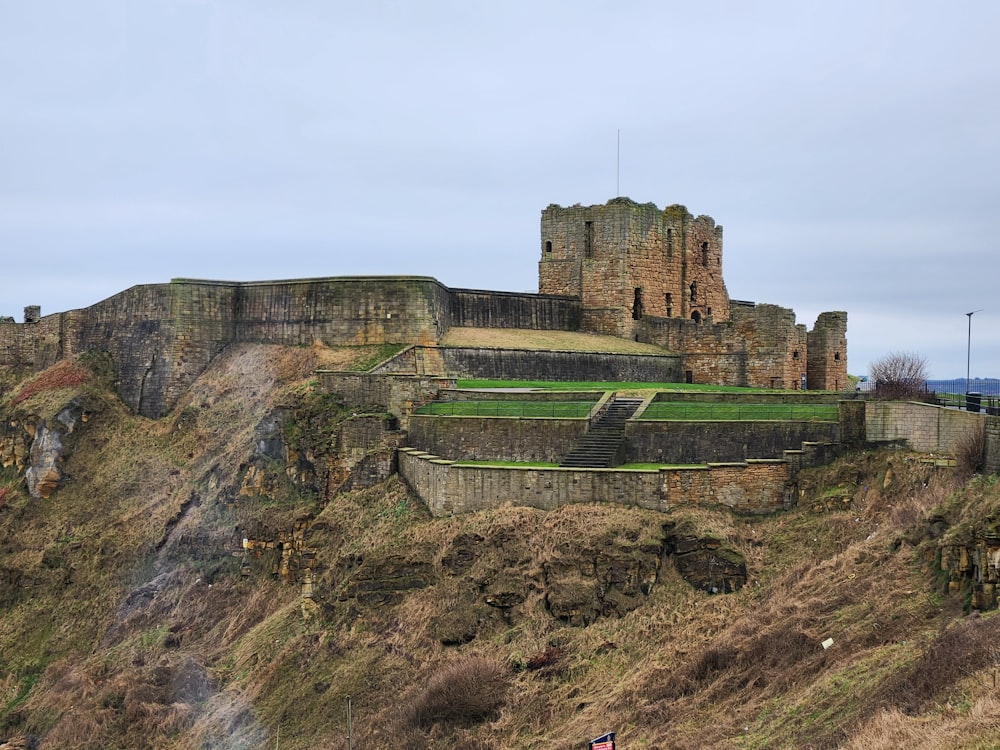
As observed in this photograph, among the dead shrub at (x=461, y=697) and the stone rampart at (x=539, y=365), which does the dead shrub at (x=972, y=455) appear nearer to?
the dead shrub at (x=461, y=697)

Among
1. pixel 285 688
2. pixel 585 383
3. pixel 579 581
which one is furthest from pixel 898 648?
pixel 585 383

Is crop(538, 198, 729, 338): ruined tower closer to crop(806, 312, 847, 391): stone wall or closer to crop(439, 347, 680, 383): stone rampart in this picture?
crop(439, 347, 680, 383): stone rampart

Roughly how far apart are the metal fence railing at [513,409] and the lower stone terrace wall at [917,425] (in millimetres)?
6735

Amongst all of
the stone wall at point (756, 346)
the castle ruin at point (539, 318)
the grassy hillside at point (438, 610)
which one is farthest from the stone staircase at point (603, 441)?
the stone wall at point (756, 346)

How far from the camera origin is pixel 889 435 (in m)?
22.4

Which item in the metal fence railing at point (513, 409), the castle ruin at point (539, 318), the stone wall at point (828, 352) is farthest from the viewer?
the stone wall at point (828, 352)

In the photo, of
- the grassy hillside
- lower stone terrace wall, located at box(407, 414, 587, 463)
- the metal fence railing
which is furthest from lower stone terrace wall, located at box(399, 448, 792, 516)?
the metal fence railing

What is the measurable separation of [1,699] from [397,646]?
11.9 metres

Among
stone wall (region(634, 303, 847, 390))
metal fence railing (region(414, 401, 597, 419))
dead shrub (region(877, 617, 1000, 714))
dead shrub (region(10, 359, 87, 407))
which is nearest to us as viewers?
dead shrub (region(877, 617, 1000, 714))

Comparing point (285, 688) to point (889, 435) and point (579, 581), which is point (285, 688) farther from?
point (889, 435)

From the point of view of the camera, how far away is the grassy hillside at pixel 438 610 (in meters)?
14.9

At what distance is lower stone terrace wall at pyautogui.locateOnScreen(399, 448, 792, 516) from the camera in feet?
72.0

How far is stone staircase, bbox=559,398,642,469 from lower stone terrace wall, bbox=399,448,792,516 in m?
0.80

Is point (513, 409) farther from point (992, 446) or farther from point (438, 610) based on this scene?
point (992, 446)
